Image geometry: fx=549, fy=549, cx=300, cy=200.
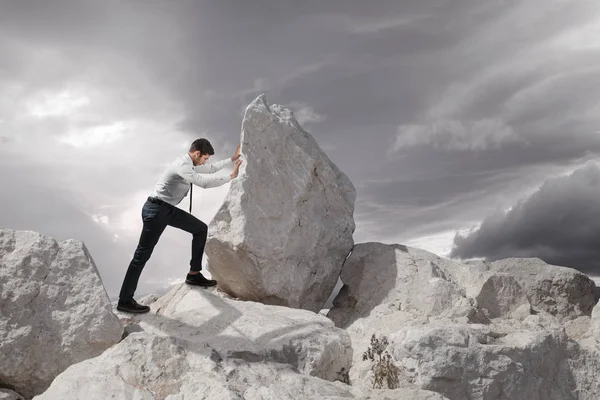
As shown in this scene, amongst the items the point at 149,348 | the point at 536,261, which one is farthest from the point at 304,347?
the point at 536,261

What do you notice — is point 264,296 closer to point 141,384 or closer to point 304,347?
point 304,347

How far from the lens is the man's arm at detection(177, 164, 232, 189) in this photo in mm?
8742

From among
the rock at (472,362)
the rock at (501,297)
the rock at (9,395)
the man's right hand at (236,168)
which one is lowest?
the rock at (9,395)

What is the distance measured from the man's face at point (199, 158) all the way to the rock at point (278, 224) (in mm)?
807

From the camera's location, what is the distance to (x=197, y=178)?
344 inches

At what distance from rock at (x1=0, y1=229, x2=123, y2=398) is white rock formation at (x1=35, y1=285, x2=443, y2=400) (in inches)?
40.7

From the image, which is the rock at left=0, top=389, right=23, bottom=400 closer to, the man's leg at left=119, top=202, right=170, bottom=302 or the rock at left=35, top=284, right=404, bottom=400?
the rock at left=35, top=284, right=404, bottom=400

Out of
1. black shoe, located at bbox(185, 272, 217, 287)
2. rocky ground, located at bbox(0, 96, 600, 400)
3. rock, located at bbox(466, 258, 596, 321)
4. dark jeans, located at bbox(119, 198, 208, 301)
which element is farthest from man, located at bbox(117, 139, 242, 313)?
rock, located at bbox(466, 258, 596, 321)

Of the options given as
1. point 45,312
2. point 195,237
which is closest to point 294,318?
point 195,237

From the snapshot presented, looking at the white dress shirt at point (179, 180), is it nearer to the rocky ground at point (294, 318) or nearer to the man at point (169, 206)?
the man at point (169, 206)

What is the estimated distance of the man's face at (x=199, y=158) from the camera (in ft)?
29.9

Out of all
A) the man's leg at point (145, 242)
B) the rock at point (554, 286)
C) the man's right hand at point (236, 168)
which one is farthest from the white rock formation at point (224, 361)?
the rock at point (554, 286)

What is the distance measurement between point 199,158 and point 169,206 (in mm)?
948

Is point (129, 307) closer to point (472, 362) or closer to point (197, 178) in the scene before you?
point (197, 178)
